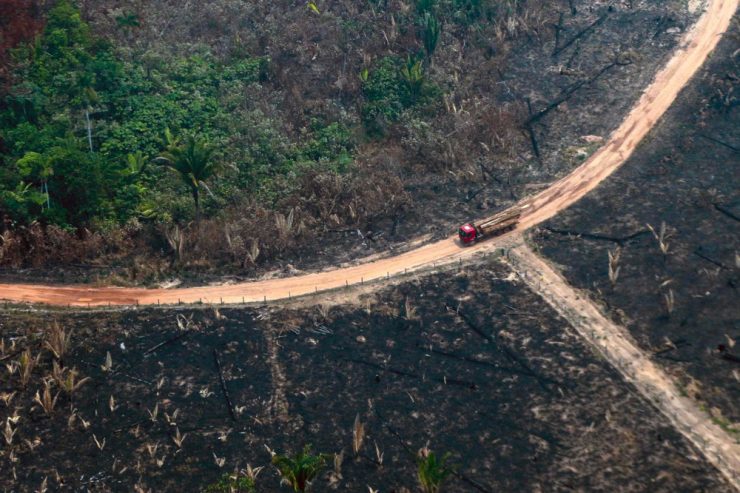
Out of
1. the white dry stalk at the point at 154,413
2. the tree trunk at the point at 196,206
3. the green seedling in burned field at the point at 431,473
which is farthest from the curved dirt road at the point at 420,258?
the green seedling in burned field at the point at 431,473

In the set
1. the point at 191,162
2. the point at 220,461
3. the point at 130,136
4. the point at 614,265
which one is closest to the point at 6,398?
the point at 220,461

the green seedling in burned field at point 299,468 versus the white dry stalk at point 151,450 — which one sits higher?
the green seedling in burned field at point 299,468

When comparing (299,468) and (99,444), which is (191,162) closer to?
(99,444)

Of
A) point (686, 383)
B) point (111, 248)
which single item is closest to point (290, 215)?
point (111, 248)

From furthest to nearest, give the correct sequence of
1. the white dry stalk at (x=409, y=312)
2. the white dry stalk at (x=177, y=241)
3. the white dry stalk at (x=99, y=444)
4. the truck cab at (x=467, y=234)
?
the truck cab at (x=467, y=234) < the white dry stalk at (x=177, y=241) < the white dry stalk at (x=409, y=312) < the white dry stalk at (x=99, y=444)

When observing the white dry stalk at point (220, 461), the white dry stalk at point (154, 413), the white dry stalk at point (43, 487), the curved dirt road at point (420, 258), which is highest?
the white dry stalk at point (43, 487)

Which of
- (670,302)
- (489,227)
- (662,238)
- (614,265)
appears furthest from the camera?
(489,227)

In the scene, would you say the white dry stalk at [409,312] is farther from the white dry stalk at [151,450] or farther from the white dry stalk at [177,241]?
the white dry stalk at [177,241]

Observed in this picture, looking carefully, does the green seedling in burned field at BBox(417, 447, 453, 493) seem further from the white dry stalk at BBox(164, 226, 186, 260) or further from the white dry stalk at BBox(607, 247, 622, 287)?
the white dry stalk at BBox(164, 226, 186, 260)

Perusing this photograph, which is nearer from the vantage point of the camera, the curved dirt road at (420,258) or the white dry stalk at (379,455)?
the white dry stalk at (379,455)
